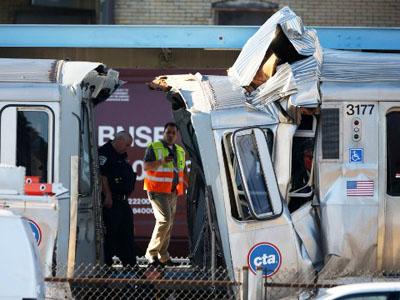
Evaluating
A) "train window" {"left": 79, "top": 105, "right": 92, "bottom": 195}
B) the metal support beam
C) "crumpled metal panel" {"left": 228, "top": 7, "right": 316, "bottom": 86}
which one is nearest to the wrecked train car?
"crumpled metal panel" {"left": 228, "top": 7, "right": 316, "bottom": 86}

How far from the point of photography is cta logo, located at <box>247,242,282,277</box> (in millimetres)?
9305

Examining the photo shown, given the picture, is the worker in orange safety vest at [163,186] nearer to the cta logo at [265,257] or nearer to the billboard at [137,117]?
the billboard at [137,117]

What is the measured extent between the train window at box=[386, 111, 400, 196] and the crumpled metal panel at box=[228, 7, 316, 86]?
973mm

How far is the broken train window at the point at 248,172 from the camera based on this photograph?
369 inches

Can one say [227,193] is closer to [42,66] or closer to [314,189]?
[314,189]

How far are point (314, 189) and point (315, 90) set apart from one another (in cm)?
92

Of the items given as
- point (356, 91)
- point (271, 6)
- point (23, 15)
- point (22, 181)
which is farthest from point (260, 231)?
point (23, 15)

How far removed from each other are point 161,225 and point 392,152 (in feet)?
10.7

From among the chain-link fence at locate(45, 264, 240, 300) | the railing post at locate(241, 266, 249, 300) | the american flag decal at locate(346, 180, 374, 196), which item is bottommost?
the chain-link fence at locate(45, 264, 240, 300)

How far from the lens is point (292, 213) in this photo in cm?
952

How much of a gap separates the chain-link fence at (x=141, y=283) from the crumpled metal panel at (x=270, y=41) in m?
1.89

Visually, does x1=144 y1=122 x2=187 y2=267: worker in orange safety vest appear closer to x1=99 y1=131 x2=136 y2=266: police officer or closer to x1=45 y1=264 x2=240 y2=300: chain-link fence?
x1=99 y1=131 x2=136 y2=266: police officer

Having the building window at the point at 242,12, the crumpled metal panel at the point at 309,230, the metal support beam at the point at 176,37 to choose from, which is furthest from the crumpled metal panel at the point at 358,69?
the building window at the point at 242,12

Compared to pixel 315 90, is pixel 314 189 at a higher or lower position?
lower
